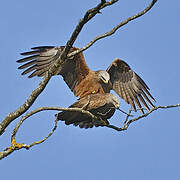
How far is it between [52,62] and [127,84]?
2298mm

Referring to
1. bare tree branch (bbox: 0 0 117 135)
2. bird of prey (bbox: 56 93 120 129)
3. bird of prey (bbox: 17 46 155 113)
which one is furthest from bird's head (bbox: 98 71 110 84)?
bare tree branch (bbox: 0 0 117 135)

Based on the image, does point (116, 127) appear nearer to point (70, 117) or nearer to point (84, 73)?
point (70, 117)

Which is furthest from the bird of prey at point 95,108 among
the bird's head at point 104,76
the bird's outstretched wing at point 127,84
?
the bird's outstretched wing at point 127,84

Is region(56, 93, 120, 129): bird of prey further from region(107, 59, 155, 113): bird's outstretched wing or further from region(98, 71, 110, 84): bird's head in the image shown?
region(107, 59, 155, 113): bird's outstretched wing

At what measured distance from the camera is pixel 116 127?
6.73m

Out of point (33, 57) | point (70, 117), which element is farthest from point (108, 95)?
point (33, 57)

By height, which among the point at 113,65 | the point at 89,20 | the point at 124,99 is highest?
the point at 113,65

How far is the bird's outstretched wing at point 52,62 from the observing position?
9750mm

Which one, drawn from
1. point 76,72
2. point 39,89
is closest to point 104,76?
point 76,72

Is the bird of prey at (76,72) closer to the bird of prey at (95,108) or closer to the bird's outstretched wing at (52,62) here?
the bird's outstretched wing at (52,62)

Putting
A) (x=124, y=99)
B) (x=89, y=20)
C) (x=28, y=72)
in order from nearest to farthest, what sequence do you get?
1. (x=89, y=20)
2. (x=28, y=72)
3. (x=124, y=99)

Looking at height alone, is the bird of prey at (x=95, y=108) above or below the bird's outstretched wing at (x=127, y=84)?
below

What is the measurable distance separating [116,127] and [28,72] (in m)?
3.62

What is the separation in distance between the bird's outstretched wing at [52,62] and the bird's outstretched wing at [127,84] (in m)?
1.02
